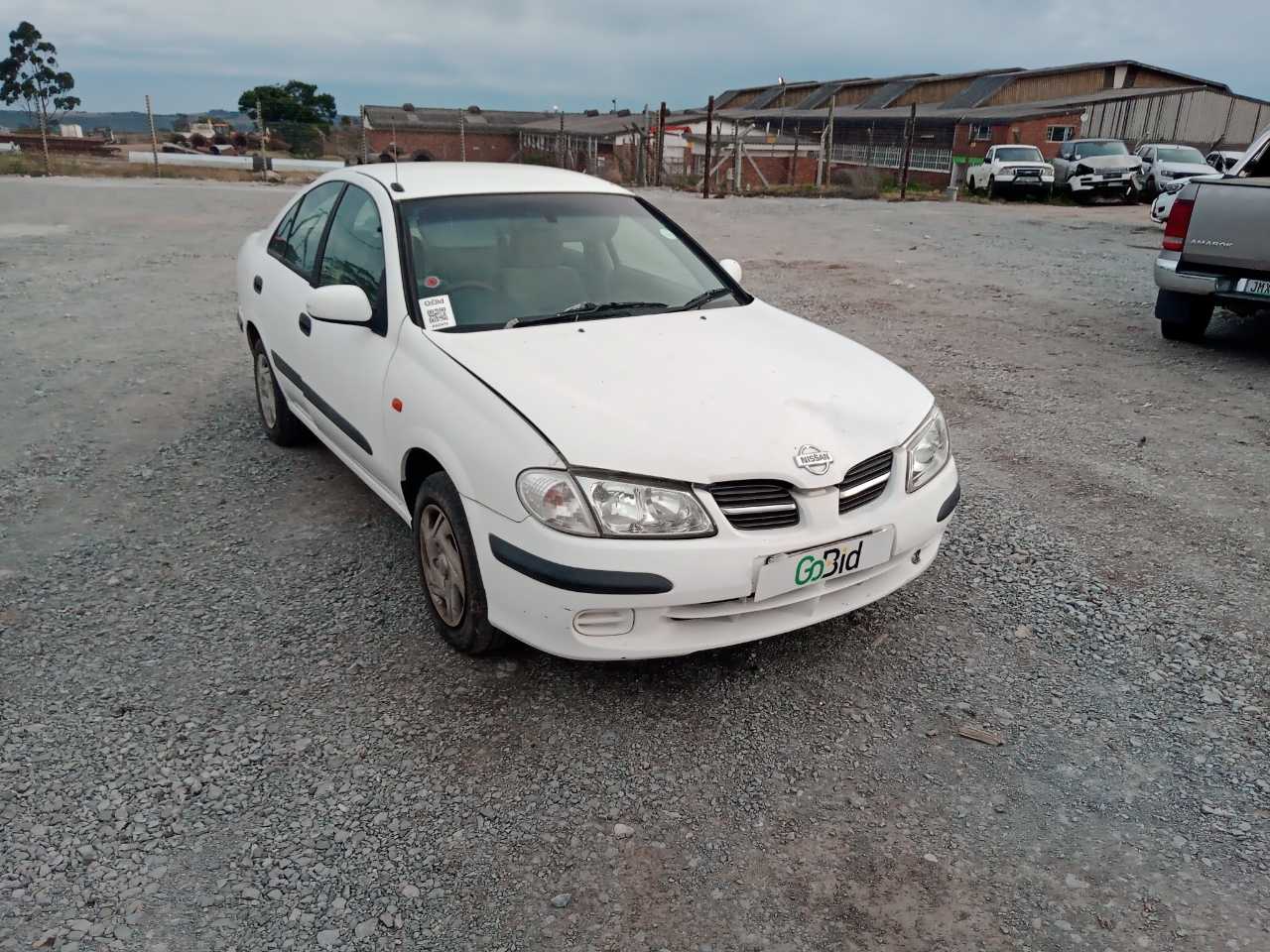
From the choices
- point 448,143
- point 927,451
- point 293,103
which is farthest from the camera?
point 293,103

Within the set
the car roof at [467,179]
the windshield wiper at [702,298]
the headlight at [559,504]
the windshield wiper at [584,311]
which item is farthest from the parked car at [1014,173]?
the headlight at [559,504]

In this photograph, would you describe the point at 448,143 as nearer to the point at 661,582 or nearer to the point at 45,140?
the point at 45,140

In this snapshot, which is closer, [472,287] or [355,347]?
[472,287]

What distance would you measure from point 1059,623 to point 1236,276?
496 centimetres

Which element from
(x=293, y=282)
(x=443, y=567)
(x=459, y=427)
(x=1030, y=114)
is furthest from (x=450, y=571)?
(x=1030, y=114)

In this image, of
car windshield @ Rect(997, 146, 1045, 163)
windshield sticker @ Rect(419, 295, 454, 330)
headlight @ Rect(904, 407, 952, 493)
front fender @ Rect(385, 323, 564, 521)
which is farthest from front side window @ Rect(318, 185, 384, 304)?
car windshield @ Rect(997, 146, 1045, 163)

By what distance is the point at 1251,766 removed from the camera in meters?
2.85

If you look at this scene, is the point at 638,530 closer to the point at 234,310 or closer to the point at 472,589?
the point at 472,589

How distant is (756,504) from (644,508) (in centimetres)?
35

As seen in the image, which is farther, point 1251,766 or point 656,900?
point 1251,766

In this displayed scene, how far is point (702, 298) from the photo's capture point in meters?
4.16

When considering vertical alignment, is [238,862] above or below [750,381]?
below

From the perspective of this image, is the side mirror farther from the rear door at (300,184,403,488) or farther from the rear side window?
the rear side window

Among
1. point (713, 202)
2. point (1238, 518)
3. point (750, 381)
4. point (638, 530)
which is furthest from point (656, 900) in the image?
point (713, 202)
